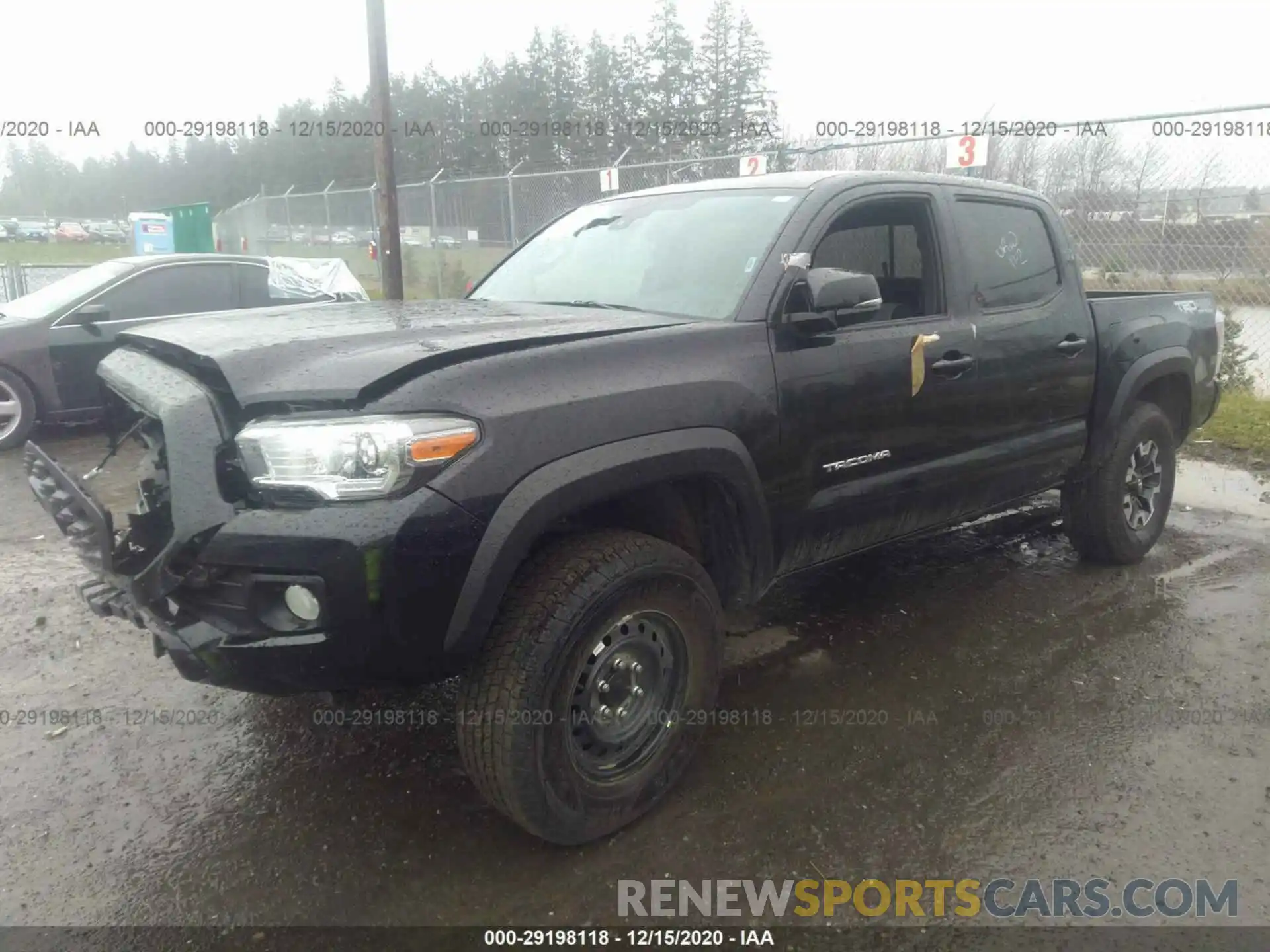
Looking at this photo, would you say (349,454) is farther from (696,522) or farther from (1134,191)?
(1134,191)

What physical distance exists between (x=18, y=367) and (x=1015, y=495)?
23.2 ft

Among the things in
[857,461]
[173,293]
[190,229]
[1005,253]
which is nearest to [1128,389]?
[1005,253]

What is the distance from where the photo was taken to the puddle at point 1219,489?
596 centimetres

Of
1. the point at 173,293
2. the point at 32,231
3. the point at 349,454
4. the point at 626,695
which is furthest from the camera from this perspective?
the point at 32,231

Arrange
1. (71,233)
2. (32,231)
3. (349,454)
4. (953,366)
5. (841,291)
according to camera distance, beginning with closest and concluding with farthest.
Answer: (349,454), (841,291), (953,366), (71,233), (32,231)

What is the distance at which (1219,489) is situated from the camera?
20.9 ft

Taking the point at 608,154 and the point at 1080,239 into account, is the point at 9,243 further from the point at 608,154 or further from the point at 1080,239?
the point at 1080,239

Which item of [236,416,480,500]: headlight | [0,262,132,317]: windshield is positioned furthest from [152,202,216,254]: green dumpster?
[236,416,480,500]: headlight

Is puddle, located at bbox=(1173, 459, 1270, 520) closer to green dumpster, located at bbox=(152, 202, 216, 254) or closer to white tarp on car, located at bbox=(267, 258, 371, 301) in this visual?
white tarp on car, located at bbox=(267, 258, 371, 301)

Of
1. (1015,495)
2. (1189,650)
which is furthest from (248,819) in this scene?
(1189,650)

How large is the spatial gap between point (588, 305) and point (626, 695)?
1466 millimetres

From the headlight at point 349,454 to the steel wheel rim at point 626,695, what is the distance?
2.45ft

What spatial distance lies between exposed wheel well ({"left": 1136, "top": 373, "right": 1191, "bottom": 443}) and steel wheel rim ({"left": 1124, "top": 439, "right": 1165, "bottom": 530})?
244mm

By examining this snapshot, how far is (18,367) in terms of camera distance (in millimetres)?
6965
